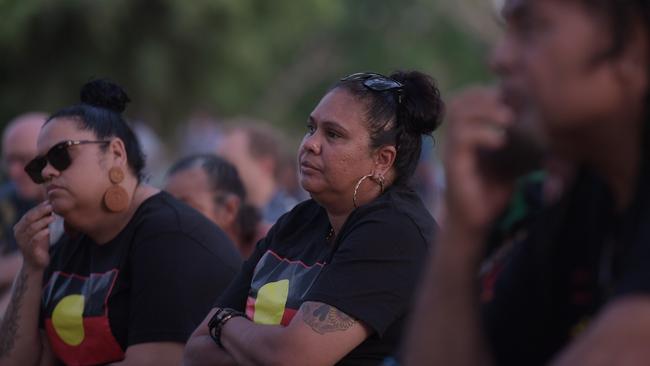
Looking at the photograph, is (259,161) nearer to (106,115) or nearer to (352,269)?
(106,115)

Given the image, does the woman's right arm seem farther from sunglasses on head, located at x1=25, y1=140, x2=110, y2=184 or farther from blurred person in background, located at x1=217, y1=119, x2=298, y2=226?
blurred person in background, located at x1=217, y1=119, x2=298, y2=226

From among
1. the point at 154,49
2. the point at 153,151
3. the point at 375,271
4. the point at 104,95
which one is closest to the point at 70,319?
the point at 104,95

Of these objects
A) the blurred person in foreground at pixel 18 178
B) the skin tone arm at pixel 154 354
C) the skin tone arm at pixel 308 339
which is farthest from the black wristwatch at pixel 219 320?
the blurred person in foreground at pixel 18 178

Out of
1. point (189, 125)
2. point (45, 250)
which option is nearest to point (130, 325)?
point (45, 250)

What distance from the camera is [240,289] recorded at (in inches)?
165

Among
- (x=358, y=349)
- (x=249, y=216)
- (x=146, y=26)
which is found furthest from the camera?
(x=146, y=26)

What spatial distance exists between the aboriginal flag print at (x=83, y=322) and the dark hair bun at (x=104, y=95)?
744 millimetres

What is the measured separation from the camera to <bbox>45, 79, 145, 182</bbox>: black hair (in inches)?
186

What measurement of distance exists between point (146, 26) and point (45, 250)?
1096cm

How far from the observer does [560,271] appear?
229cm

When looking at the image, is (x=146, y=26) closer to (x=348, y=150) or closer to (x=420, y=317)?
(x=348, y=150)

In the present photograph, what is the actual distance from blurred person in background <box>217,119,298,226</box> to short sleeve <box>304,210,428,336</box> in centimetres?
423

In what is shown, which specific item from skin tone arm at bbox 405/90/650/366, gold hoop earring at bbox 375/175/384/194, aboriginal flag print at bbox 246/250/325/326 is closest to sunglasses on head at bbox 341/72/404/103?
gold hoop earring at bbox 375/175/384/194

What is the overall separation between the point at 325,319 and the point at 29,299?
154cm
